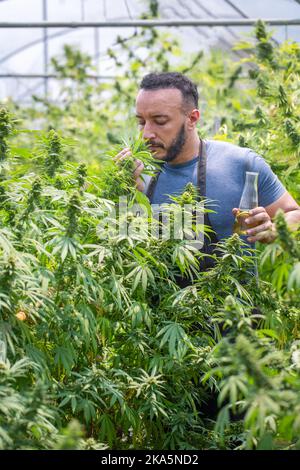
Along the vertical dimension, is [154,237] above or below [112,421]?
above

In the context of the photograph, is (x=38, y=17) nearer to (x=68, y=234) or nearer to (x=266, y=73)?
(x=266, y=73)

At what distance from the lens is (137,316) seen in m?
2.58

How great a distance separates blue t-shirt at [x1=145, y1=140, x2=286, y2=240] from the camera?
10.8 ft

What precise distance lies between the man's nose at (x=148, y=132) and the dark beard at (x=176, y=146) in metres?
0.09

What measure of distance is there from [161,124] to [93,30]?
33.1 ft

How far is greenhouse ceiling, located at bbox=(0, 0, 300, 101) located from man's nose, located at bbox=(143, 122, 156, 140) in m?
4.72

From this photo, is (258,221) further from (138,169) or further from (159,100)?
(159,100)

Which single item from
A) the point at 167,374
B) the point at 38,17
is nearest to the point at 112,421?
the point at 167,374

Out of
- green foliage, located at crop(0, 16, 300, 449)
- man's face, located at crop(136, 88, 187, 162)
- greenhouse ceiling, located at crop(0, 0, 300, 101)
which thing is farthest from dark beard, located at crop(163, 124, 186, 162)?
greenhouse ceiling, located at crop(0, 0, 300, 101)

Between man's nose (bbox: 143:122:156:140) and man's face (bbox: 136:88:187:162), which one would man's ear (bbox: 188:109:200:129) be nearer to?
man's face (bbox: 136:88:187:162)

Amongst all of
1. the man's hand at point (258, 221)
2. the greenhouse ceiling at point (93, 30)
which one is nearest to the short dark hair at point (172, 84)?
the man's hand at point (258, 221)

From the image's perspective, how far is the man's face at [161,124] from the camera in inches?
135

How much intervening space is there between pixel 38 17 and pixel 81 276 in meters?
10.1

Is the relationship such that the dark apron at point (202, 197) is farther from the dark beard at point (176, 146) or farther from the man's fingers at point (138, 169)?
the man's fingers at point (138, 169)
